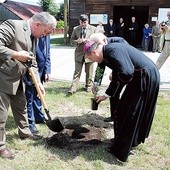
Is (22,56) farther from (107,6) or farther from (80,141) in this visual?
(107,6)

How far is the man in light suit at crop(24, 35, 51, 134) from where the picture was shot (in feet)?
15.6

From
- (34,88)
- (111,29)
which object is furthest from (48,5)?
(34,88)

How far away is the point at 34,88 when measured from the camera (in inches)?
194

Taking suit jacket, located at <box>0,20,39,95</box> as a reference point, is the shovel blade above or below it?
below

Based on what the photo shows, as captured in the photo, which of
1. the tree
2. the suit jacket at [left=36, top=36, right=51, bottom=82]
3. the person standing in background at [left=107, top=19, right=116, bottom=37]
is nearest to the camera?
the suit jacket at [left=36, top=36, right=51, bottom=82]

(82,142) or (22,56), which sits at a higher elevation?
(22,56)

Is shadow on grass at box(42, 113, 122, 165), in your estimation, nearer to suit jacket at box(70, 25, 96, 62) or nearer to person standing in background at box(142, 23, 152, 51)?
suit jacket at box(70, 25, 96, 62)

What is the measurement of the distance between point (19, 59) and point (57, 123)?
3.80ft

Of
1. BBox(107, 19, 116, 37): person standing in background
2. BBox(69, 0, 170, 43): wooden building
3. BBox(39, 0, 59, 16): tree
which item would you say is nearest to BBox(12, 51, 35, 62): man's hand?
BBox(107, 19, 116, 37): person standing in background

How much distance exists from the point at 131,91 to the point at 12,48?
5.06 ft

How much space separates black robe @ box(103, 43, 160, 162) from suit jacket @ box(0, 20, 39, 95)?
3.27 feet

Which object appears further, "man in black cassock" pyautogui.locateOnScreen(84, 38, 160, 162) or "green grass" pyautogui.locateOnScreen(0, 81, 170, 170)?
"green grass" pyautogui.locateOnScreen(0, 81, 170, 170)

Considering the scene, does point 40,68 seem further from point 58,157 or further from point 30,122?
point 58,157

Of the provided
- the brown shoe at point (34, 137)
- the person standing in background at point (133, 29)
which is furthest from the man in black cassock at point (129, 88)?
the person standing in background at point (133, 29)
